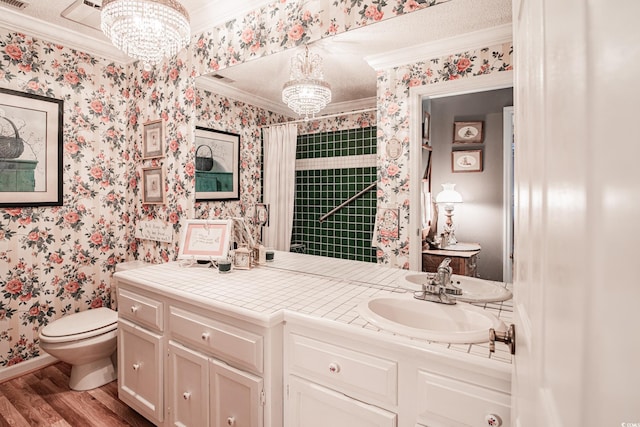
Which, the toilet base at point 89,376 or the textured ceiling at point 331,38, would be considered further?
the toilet base at point 89,376

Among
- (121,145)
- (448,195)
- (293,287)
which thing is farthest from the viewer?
(121,145)

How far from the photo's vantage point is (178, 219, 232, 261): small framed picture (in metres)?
2.12

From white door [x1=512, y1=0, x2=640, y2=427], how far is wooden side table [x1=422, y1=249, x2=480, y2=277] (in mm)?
975

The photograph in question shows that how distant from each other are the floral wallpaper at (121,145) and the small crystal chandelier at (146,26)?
49 centimetres

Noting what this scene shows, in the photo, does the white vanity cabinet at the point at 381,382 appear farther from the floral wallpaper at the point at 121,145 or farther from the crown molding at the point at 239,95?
the crown molding at the point at 239,95

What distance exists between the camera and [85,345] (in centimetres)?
210

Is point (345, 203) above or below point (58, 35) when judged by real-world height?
below

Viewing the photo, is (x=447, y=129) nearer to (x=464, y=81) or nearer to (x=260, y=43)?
(x=464, y=81)

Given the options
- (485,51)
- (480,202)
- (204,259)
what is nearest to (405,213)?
(480,202)

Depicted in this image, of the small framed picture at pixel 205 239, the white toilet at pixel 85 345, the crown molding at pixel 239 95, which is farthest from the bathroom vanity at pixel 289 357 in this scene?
the crown molding at pixel 239 95

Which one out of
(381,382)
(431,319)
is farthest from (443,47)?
(381,382)

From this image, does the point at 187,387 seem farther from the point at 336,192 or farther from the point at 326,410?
the point at 336,192

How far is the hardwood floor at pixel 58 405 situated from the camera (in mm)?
1919

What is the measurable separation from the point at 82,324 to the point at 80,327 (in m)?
0.06
